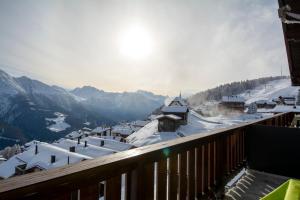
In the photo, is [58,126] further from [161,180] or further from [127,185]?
[127,185]

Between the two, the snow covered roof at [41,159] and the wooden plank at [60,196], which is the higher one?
the wooden plank at [60,196]

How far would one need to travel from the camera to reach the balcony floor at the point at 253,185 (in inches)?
139

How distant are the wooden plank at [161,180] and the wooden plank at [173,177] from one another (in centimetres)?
11

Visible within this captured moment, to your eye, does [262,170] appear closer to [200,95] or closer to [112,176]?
[112,176]

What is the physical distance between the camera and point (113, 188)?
1.59m

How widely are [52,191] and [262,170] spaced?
4.29 m

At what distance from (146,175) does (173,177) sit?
48 centimetres

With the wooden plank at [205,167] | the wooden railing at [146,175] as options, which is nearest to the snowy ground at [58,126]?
the wooden railing at [146,175]

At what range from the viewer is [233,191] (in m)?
3.66

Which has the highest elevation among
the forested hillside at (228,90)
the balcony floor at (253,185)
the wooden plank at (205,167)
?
the forested hillside at (228,90)

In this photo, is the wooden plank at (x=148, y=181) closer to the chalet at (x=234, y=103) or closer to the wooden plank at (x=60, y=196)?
the wooden plank at (x=60, y=196)

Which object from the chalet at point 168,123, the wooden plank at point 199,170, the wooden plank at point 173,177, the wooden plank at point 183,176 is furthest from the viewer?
the chalet at point 168,123

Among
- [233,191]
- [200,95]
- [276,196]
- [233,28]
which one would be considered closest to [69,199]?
[276,196]

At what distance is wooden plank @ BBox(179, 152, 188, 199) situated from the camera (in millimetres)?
2424
